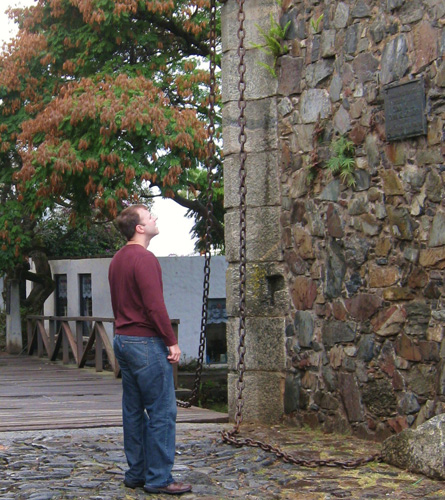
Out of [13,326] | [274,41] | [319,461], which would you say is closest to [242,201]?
[274,41]

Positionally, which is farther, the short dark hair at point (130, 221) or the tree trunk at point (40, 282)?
the tree trunk at point (40, 282)

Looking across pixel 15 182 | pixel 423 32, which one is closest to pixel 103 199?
pixel 15 182

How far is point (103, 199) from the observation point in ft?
44.3

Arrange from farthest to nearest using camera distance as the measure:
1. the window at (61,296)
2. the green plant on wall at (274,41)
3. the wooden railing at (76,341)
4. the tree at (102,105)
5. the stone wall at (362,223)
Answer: the window at (61,296)
the tree at (102,105)
the wooden railing at (76,341)
the green plant on wall at (274,41)
the stone wall at (362,223)

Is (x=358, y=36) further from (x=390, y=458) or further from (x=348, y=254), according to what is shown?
(x=390, y=458)

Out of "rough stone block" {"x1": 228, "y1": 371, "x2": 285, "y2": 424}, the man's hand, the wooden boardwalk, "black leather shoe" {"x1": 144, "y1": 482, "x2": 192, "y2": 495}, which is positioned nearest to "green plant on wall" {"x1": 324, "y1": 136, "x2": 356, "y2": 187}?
"rough stone block" {"x1": 228, "y1": 371, "x2": 285, "y2": 424}

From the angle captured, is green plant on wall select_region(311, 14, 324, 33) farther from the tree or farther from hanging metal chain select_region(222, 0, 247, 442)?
the tree

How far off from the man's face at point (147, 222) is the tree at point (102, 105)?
25.6 ft

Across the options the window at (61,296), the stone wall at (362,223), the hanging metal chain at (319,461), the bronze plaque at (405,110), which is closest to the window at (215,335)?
the window at (61,296)

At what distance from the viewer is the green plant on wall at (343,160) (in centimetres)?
652

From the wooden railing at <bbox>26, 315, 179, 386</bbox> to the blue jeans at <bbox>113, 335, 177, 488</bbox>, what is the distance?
532cm

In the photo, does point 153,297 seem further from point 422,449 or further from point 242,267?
point 242,267

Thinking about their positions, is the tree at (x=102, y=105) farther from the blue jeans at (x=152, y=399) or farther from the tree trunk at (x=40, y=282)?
the blue jeans at (x=152, y=399)

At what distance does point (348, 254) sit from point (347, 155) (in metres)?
0.69
